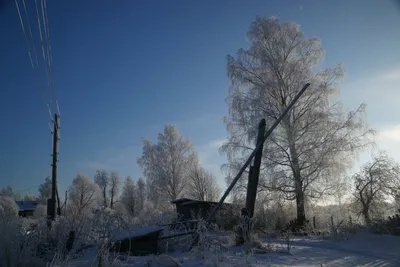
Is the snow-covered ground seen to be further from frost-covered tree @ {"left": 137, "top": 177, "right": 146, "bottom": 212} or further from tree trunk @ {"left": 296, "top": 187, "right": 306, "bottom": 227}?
frost-covered tree @ {"left": 137, "top": 177, "right": 146, "bottom": 212}

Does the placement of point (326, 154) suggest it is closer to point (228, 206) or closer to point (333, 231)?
point (333, 231)

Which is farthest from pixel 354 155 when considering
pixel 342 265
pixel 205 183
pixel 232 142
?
pixel 205 183

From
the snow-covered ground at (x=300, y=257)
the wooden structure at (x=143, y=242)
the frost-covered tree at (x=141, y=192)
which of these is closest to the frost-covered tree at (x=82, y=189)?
the frost-covered tree at (x=141, y=192)

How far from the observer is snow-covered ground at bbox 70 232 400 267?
433cm

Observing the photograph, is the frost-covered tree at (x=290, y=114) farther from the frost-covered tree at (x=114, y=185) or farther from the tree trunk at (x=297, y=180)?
the frost-covered tree at (x=114, y=185)

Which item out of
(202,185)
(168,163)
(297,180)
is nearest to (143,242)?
(297,180)

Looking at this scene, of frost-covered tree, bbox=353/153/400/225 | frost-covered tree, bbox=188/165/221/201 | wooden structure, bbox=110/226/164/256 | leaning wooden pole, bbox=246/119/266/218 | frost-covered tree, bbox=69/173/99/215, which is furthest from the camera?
frost-covered tree, bbox=69/173/99/215

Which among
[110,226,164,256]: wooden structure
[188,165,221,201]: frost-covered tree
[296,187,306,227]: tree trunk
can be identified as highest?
[188,165,221,201]: frost-covered tree

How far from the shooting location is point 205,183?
125ft

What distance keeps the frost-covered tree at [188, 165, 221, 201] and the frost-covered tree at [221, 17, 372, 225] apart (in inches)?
671

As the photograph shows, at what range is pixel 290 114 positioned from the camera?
1492 cm

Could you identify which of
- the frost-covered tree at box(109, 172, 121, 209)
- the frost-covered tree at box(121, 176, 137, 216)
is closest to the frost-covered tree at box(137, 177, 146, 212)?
the frost-covered tree at box(121, 176, 137, 216)

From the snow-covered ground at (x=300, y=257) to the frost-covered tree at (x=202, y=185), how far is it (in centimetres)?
2408

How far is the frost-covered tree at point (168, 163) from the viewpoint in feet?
97.2
